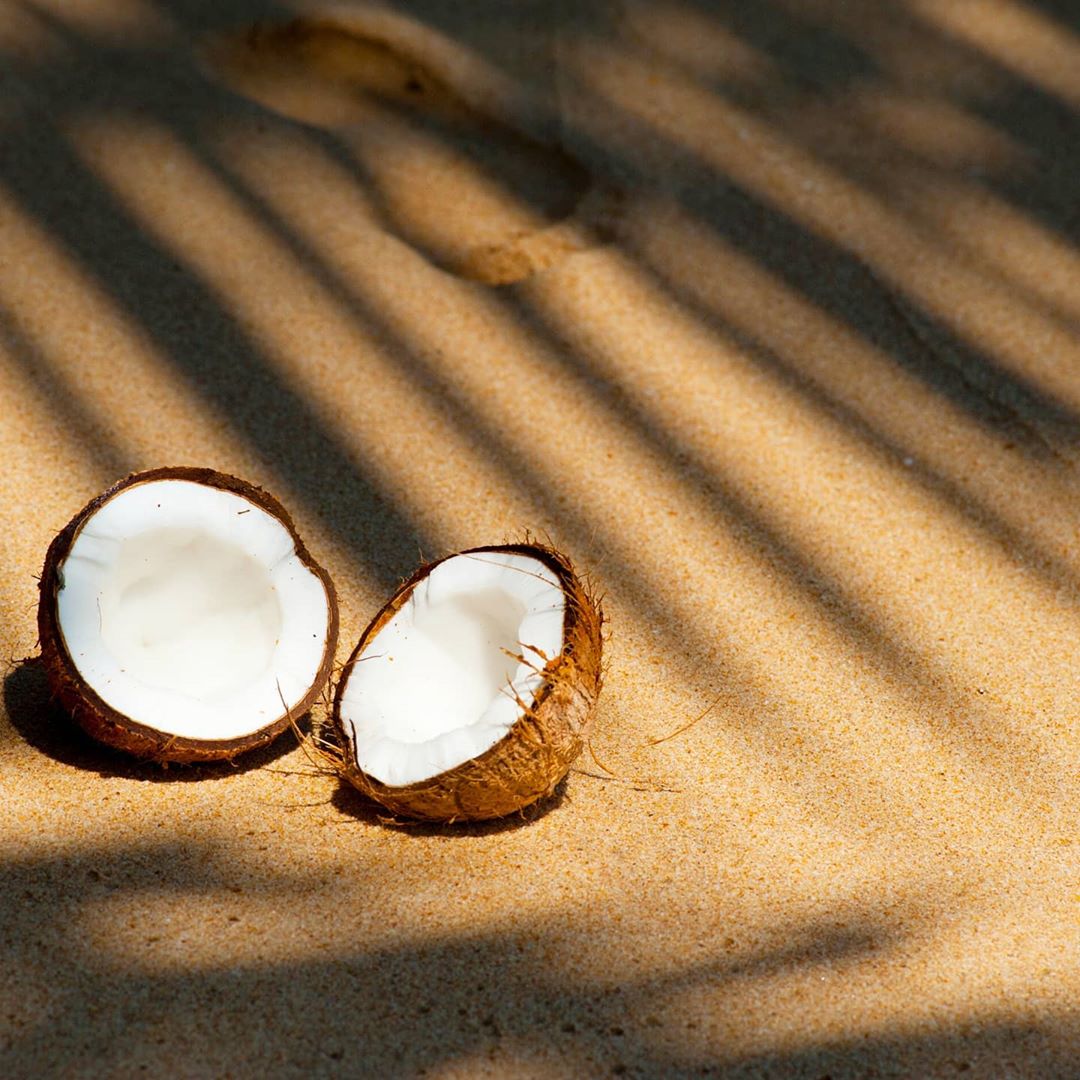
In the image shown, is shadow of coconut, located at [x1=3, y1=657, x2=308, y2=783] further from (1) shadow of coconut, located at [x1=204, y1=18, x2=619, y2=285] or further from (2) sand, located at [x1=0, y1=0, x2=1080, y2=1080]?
(1) shadow of coconut, located at [x1=204, y1=18, x2=619, y2=285]

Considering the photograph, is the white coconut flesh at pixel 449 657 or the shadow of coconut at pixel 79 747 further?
the shadow of coconut at pixel 79 747

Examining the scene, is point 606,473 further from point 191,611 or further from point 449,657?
point 191,611

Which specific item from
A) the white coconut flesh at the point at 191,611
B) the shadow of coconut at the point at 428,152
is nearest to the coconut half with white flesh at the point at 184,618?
the white coconut flesh at the point at 191,611

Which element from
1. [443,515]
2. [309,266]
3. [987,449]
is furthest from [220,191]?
[987,449]

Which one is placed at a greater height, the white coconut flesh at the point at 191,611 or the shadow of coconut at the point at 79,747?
the white coconut flesh at the point at 191,611

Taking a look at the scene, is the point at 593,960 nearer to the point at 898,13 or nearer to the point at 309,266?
the point at 309,266

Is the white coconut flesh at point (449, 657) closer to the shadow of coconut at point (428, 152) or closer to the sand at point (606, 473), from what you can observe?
the sand at point (606, 473)
